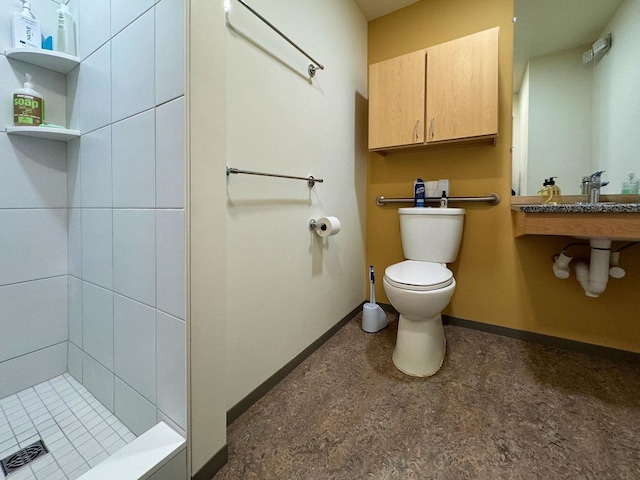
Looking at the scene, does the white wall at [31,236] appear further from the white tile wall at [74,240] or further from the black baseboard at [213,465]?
the black baseboard at [213,465]

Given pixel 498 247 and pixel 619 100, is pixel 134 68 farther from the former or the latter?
pixel 619 100

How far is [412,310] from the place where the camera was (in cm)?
128

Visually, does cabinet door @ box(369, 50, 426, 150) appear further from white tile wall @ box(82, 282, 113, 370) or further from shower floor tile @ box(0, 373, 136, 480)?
shower floor tile @ box(0, 373, 136, 480)

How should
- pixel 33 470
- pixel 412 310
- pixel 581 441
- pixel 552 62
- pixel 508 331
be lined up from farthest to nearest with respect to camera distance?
pixel 508 331 < pixel 552 62 < pixel 412 310 < pixel 581 441 < pixel 33 470

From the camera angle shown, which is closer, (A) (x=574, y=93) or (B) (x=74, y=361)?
(B) (x=74, y=361)

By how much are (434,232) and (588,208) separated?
676 millimetres

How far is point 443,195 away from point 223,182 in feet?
4.84

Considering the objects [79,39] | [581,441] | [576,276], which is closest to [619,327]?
[576,276]

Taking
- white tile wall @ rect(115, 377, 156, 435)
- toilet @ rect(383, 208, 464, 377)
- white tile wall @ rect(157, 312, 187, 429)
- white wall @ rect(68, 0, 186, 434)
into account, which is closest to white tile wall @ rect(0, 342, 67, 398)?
white wall @ rect(68, 0, 186, 434)

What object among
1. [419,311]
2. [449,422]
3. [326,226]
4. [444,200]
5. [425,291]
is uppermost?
[444,200]

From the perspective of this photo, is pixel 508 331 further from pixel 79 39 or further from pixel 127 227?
pixel 79 39

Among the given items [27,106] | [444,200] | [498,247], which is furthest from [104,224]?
[498,247]

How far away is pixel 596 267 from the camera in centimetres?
135

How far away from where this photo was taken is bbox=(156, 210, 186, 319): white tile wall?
2.25ft
